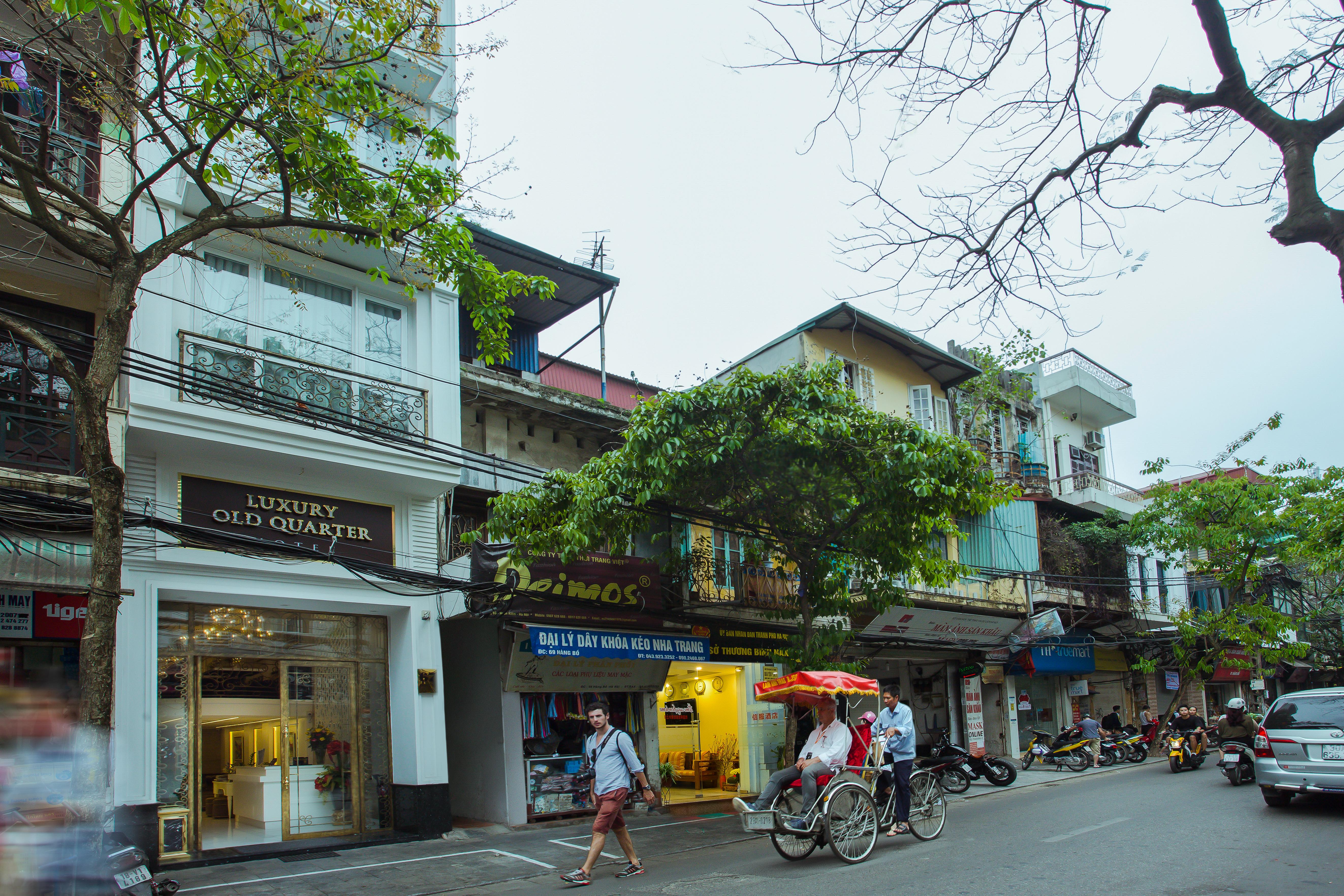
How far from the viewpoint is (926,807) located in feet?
33.8

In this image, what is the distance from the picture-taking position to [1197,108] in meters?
5.30

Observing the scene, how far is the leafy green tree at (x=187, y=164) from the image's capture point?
698 centimetres

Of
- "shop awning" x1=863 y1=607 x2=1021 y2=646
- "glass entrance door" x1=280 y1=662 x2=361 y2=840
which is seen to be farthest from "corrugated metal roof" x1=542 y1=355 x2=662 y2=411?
"glass entrance door" x1=280 y1=662 x2=361 y2=840

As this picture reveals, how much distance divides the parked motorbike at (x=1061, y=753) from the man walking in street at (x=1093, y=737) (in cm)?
15

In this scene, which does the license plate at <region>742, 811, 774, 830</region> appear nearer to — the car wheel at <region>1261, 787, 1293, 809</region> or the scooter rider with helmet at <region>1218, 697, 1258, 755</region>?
the car wheel at <region>1261, 787, 1293, 809</region>

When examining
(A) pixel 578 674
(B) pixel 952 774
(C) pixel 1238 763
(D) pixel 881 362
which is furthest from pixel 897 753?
(D) pixel 881 362

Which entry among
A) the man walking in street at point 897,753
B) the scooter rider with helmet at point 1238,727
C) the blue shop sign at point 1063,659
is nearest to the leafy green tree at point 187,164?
the man walking in street at point 897,753

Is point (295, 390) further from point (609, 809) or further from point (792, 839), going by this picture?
point (792, 839)

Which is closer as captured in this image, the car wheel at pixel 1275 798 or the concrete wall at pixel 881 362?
the car wheel at pixel 1275 798

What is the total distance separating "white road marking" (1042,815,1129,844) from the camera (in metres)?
9.65

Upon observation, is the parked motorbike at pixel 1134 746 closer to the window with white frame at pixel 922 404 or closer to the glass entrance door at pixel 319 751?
the window with white frame at pixel 922 404

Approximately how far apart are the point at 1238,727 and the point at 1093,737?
5.31 metres

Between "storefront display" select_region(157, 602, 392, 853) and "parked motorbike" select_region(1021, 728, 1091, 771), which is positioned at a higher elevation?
"storefront display" select_region(157, 602, 392, 853)

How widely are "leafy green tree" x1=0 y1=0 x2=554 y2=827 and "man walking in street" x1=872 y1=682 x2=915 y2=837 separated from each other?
6325 millimetres
